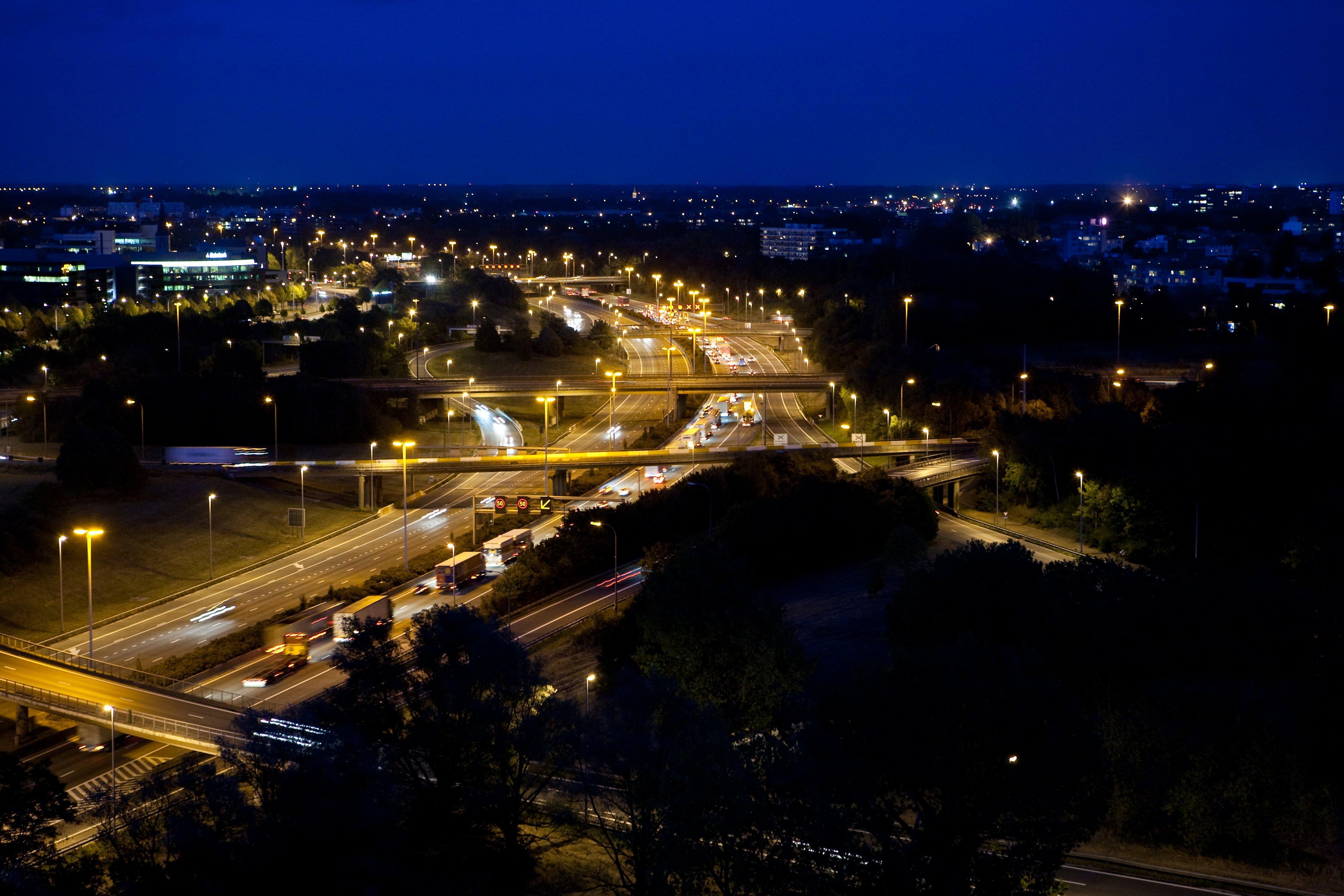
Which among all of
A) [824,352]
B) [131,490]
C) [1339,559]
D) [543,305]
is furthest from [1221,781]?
[543,305]

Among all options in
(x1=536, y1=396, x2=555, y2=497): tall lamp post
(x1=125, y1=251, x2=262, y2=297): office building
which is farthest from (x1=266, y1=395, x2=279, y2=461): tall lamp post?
(x1=125, y1=251, x2=262, y2=297): office building

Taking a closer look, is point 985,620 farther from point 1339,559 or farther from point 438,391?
point 438,391

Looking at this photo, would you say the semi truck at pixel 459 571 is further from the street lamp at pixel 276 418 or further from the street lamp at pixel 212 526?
the street lamp at pixel 276 418

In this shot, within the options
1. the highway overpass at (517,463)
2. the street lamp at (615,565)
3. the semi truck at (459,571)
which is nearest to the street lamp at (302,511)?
the highway overpass at (517,463)

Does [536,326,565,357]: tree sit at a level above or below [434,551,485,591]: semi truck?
above

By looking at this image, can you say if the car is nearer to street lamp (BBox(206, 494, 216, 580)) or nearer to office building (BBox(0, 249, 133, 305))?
street lamp (BBox(206, 494, 216, 580))

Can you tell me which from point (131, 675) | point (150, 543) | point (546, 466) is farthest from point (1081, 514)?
point (150, 543)
